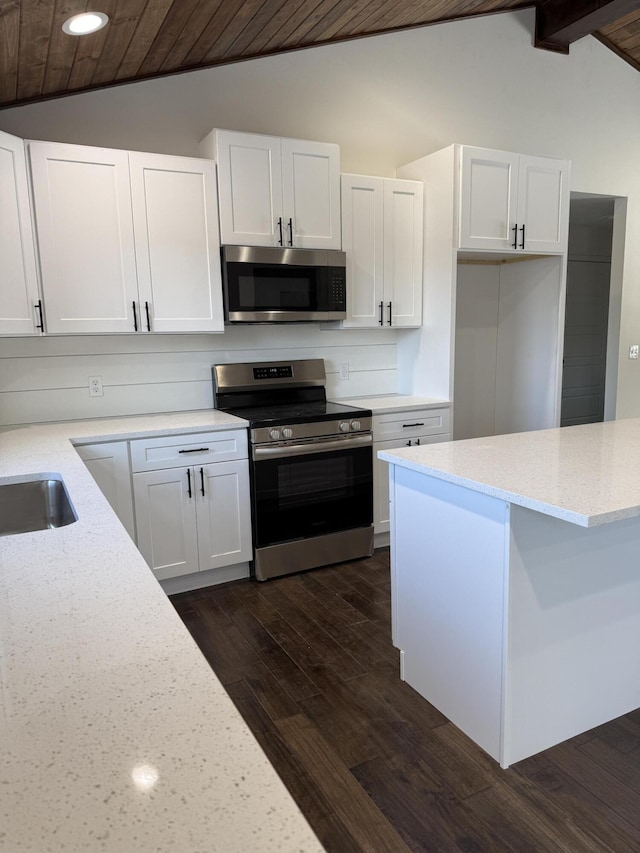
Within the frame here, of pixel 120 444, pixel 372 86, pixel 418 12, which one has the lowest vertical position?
pixel 120 444

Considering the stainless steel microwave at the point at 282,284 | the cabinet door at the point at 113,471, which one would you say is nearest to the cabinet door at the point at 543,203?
the stainless steel microwave at the point at 282,284

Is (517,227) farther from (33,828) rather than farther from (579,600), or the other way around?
(33,828)

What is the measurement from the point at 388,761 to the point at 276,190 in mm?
2828

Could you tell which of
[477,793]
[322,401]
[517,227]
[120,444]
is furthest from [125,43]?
[477,793]

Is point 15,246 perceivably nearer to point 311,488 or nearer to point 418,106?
point 311,488

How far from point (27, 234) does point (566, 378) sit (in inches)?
217

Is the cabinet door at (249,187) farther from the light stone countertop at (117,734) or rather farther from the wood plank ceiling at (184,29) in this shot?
the light stone countertop at (117,734)

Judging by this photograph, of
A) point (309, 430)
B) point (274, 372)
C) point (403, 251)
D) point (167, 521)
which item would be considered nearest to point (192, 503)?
point (167, 521)

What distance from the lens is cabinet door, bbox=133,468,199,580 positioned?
9.84 feet

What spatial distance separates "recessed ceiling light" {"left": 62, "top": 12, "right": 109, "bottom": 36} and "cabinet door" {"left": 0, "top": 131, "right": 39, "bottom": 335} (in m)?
0.65

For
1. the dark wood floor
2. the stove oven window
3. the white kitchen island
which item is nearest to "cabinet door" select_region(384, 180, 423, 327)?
the stove oven window

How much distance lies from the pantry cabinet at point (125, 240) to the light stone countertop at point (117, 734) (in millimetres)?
2068

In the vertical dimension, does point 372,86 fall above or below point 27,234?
above

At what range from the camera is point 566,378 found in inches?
Result: 256
